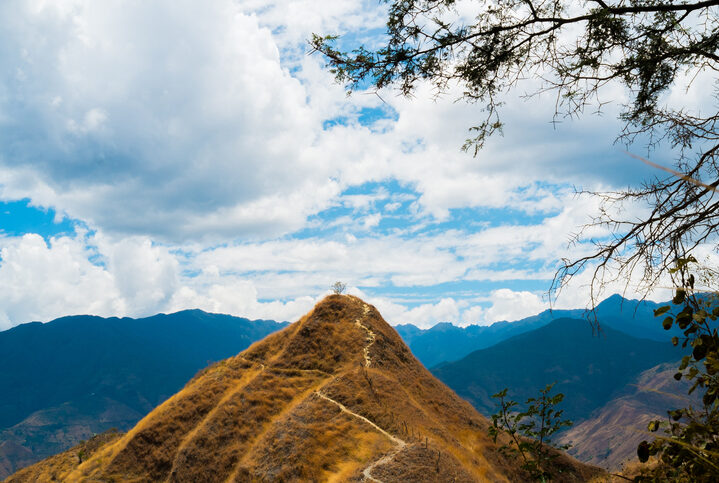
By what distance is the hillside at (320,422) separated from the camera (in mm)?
15891

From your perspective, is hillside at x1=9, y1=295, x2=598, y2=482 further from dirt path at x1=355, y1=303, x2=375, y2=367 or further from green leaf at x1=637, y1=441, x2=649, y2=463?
green leaf at x1=637, y1=441, x2=649, y2=463

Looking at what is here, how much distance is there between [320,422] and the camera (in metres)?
18.0

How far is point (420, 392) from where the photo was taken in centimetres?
2283

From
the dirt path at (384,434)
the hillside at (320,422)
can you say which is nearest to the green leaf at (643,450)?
the hillside at (320,422)

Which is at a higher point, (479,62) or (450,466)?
(479,62)

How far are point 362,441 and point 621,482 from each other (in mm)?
8915

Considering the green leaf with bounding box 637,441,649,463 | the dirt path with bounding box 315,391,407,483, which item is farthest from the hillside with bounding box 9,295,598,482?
the green leaf with bounding box 637,441,649,463

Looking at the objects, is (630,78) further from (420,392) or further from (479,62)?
(420,392)

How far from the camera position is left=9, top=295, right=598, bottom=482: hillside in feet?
52.1

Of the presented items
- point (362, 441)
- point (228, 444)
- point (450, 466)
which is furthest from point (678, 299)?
point (228, 444)

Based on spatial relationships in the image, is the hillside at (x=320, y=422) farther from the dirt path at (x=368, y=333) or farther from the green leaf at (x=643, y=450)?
the green leaf at (x=643, y=450)

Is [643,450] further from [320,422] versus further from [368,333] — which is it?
[368,333]

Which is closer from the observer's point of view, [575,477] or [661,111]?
[661,111]

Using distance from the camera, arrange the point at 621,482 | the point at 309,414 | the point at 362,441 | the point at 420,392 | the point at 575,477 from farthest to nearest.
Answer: the point at 420,392
the point at 575,477
the point at 309,414
the point at 362,441
the point at 621,482
